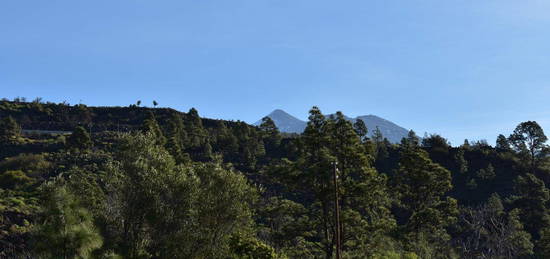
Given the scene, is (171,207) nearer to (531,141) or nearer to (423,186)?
(423,186)

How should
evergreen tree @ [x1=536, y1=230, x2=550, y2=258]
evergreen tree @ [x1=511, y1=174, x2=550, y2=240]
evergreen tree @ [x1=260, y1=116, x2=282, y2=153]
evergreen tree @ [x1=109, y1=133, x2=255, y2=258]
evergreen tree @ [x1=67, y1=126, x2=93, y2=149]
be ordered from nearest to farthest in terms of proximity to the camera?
evergreen tree @ [x1=109, y1=133, x2=255, y2=258]
evergreen tree @ [x1=536, y1=230, x2=550, y2=258]
evergreen tree @ [x1=511, y1=174, x2=550, y2=240]
evergreen tree @ [x1=67, y1=126, x2=93, y2=149]
evergreen tree @ [x1=260, y1=116, x2=282, y2=153]

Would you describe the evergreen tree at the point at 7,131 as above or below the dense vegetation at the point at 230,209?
above

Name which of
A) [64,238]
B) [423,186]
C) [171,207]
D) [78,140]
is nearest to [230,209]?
[171,207]

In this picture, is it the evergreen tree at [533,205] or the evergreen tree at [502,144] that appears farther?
the evergreen tree at [502,144]

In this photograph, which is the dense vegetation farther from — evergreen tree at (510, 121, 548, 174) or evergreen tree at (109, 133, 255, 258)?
evergreen tree at (510, 121, 548, 174)

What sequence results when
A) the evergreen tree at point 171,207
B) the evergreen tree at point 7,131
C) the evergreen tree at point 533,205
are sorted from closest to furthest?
the evergreen tree at point 171,207 → the evergreen tree at point 533,205 → the evergreen tree at point 7,131

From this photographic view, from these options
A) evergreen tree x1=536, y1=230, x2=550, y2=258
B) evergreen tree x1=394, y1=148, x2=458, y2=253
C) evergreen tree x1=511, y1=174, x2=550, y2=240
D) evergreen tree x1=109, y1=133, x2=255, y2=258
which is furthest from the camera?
evergreen tree x1=511, y1=174, x2=550, y2=240

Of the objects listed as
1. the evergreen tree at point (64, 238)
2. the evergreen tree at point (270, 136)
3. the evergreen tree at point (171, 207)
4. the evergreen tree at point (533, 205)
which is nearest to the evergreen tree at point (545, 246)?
the evergreen tree at point (533, 205)

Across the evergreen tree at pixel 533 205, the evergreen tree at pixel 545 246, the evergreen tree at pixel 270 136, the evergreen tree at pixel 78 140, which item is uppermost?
the evergreen tree at pixel 270 136

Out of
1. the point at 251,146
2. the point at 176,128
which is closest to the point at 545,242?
the point at 251,146

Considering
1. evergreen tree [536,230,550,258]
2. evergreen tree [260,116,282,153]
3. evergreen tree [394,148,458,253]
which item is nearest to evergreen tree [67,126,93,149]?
evergreen tree [260,116,282,153]

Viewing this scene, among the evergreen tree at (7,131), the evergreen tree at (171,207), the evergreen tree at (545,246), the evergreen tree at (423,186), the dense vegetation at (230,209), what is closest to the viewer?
the dense vegetation at (230,209)

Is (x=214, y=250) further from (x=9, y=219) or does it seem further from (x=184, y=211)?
(x=9, y=219)

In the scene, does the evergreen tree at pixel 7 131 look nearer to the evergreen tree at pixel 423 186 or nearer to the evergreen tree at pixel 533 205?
the evergreen tree at pixel 423 186
